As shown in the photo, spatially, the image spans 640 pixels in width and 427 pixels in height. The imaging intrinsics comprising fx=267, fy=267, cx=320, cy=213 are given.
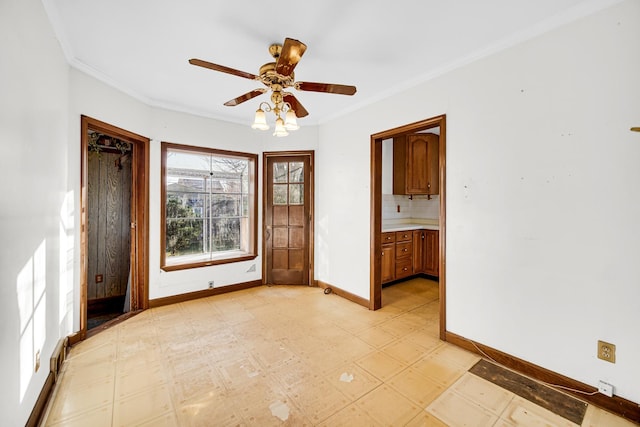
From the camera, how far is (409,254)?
4.48 m

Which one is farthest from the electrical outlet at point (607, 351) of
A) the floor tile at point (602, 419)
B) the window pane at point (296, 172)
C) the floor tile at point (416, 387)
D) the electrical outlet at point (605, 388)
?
the window pane at point (296, 172)

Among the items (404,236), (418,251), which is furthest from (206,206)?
(418,251)

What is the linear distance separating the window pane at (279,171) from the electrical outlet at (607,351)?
150 inches

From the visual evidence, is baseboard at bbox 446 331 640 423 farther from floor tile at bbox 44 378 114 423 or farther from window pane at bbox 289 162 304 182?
window pane at bbox 289 162 304 182

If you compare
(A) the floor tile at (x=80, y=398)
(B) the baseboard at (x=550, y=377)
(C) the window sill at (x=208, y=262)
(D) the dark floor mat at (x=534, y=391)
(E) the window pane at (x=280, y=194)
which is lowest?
(A) the floor tile at (x=80, y=398)

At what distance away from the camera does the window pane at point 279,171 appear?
4344mm

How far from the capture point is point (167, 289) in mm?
3512

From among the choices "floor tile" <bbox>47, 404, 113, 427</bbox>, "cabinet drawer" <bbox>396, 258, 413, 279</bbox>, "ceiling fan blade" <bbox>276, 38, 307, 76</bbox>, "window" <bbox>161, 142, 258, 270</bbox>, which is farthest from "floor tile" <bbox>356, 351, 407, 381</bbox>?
"window" <bbox>161, 142, 258, 270</bbox>

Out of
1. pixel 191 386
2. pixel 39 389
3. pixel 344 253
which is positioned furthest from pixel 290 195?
pixel 39 389

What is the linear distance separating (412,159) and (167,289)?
4313 millimetres

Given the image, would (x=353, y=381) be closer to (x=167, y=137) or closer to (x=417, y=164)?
(x=167, y=137)

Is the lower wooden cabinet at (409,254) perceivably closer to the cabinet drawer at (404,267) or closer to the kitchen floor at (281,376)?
the cabinet drawer at (404,267)

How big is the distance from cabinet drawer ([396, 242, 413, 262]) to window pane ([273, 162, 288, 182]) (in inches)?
84.3

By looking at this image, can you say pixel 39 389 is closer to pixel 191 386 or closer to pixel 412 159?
pixel 191 386
